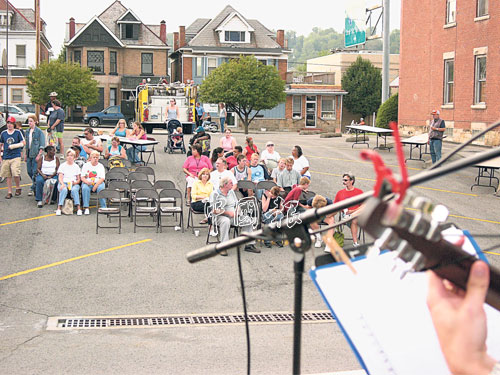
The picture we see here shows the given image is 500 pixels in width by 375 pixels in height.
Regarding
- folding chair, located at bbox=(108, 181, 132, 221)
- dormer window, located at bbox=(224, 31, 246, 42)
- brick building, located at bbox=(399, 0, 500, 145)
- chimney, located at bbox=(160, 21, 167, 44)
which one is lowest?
folding chair, located at bbox=(108, 181, 132, 221)

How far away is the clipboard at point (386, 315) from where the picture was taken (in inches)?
93.3

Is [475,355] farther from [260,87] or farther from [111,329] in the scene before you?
[260,87]

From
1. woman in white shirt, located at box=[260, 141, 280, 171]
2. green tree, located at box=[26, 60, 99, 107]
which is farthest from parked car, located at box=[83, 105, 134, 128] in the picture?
woman in white shirt, located at box=[260, 141, 280, 171]

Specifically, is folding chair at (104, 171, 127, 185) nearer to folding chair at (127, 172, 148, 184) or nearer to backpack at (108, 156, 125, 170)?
folding chair at (127, 172, 148, 184)

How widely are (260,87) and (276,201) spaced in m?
31.0

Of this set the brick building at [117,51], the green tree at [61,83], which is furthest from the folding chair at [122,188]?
the brick building at [117,51]

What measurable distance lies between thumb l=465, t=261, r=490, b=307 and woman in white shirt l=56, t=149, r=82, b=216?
46.0 ft

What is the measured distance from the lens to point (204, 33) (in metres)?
57.9

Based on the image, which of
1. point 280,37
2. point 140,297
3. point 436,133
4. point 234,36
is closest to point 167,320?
point 140,297

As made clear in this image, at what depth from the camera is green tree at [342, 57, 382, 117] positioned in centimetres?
6469

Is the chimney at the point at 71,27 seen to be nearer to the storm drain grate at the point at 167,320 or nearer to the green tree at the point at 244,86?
the green tree at the point at 244,86

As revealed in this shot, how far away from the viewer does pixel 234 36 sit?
190ft

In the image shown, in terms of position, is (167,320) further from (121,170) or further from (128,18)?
(128,18)

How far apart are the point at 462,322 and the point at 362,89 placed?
211 feet
